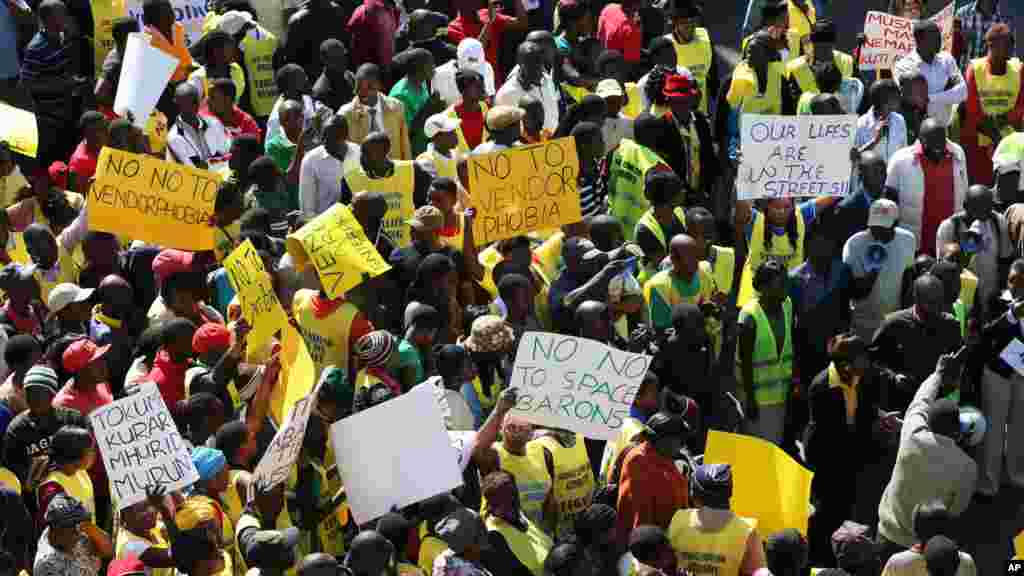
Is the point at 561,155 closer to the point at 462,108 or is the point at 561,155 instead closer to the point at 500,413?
the point at 462,108

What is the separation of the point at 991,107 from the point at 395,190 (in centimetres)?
459

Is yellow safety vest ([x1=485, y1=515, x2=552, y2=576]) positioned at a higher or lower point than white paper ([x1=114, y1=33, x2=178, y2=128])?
lower

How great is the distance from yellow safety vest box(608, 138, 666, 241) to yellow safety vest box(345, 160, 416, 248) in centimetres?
145

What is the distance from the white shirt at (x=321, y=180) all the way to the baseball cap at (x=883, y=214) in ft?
10.6

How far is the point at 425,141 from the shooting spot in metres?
15.4

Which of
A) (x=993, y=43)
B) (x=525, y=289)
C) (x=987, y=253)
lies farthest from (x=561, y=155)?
(x=993, y=43)

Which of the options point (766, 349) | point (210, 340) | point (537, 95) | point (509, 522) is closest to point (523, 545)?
point (509, 522)

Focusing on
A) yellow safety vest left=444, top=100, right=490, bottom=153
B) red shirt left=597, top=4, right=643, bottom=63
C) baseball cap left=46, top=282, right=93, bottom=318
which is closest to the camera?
baseball cap left=46, top=282, right=93, bottom=318

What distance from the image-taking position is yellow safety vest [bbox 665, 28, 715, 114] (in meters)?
16.1

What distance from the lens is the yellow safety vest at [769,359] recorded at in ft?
41.0

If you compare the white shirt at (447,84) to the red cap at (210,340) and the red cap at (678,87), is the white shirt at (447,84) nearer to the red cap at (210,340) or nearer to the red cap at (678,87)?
the red cap at (678,87)

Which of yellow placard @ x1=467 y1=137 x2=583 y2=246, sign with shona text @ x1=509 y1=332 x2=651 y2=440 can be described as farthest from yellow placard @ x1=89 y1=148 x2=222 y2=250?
sign with shona text @ x1=509 y1=332 x2=651 y2=440

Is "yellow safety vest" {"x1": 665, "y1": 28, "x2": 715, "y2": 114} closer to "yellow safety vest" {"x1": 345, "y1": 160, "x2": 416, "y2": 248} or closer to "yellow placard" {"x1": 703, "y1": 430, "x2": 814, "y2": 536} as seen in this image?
"yellow safety vest" {"x1": 345, "y1": 160, "x2": 416, "y2": 248}

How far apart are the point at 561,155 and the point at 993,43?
3850 mm
